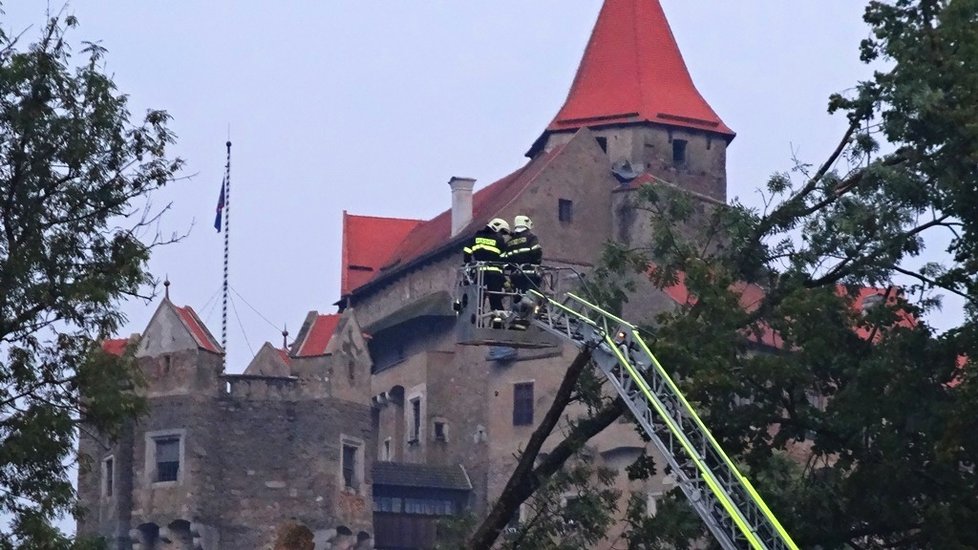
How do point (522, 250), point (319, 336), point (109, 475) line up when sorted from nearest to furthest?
point (522, 250), point (109, 475), point (319, 336)

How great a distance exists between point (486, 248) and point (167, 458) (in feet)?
112

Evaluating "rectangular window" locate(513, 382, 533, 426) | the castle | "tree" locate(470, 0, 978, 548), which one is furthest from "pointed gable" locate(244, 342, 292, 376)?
"tree" locate(470, 0, 978, 548)

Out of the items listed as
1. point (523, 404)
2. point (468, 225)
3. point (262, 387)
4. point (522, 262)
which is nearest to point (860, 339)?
point (522, 262)

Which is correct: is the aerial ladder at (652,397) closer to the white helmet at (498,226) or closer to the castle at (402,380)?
the white helmet at (498,226)

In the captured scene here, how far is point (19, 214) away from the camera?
91.9 ft

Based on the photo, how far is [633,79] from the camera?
272 ft

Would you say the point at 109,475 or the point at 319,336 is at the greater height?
the point at 319,336

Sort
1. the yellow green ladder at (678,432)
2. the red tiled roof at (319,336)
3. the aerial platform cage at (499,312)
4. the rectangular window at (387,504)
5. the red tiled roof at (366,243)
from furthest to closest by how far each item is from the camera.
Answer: the red tiled roof at (366,243) → the rectangular window at (387,504) → the red tiled roof at (319,336) → the aerial platform cage at (499,312) → the yellow green ladder at (678,432)

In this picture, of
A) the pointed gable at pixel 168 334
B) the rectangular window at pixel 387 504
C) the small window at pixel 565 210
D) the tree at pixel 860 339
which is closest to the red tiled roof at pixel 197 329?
the pointed gable at pixel 168 334

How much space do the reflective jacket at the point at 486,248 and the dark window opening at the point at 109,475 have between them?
35.0 metres

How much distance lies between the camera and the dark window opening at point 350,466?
212 feet

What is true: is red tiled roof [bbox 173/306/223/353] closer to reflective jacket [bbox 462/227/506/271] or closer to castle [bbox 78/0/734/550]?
castle [bbox 78/0/734/550]

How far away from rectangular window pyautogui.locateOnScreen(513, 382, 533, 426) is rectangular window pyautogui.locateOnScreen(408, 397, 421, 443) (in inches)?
161

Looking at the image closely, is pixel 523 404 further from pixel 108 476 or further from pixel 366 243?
pixel 366 243
